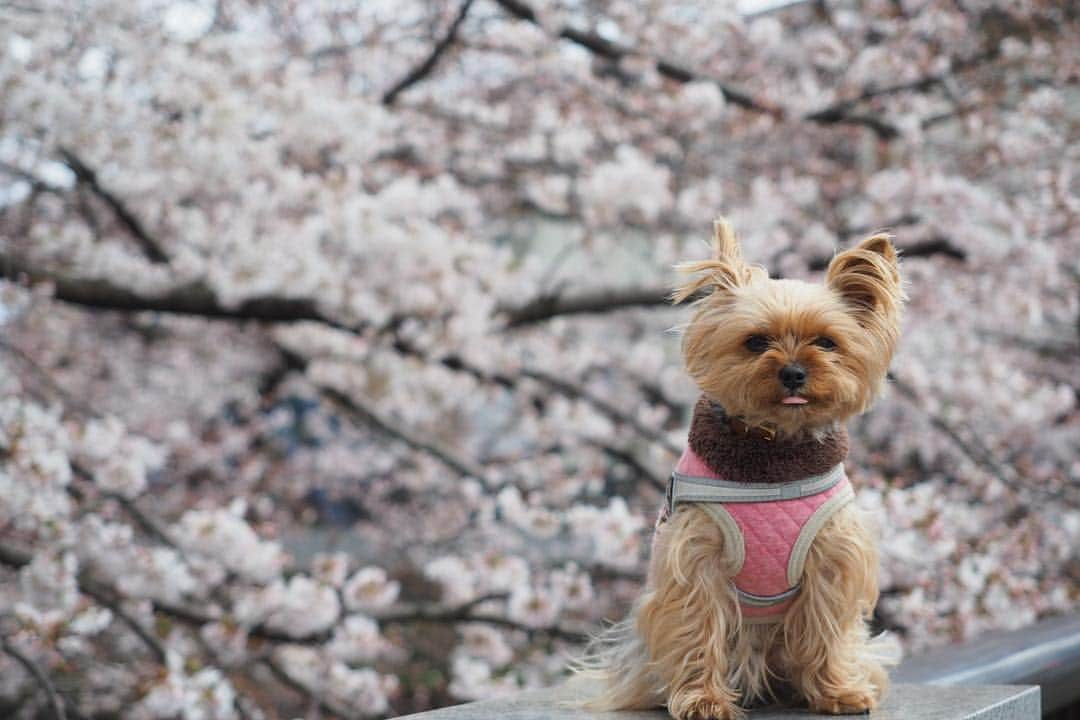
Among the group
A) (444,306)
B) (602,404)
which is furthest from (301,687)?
(602,404)

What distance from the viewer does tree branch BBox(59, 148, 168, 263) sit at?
5.61 metres

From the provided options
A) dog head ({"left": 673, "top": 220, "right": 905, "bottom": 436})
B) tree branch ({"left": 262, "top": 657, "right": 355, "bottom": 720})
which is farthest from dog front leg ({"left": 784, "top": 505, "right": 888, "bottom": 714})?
tree branch ({"left": 262, "top": 657, "right": 355, "bottom": 720})

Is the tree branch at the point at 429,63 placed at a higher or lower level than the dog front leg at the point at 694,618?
higher

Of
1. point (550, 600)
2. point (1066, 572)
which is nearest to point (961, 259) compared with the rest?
point (1066, 572)

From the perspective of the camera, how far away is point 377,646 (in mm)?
5270

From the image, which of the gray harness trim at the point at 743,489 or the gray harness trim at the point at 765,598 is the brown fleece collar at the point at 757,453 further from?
the gray harness trim at the point at 765,598

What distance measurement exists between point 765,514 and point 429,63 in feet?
16.4

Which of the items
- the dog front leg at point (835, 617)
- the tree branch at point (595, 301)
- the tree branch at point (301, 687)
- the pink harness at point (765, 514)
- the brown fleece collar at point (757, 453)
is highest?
the brown fleece collar at point (757, 453)

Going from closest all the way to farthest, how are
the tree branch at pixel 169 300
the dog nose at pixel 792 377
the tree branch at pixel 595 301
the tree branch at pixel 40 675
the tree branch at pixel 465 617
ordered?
the dog nose at pixel 792 377 < the tree branch at pixel 40 675 < the tree branch at pixel 169 300 < the tree branch at pixel 465 617 < the tree branch at pixel 595 301

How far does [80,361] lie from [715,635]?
23.6 feet

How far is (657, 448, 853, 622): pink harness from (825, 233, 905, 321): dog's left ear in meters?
0.32

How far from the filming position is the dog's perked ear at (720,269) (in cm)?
204

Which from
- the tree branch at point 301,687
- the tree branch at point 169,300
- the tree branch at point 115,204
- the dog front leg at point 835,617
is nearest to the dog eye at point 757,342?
the dog front leg at point 835,617

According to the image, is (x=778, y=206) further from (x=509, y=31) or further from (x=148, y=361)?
(x=148, y=361)
